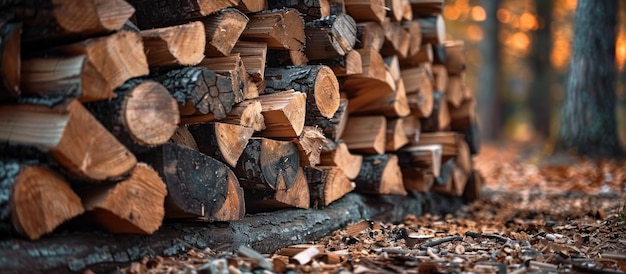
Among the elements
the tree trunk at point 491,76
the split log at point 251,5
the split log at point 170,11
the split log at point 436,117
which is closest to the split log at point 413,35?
the split log at point 436,117

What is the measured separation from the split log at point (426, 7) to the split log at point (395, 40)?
51 cm

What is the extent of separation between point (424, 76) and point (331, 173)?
1.63m

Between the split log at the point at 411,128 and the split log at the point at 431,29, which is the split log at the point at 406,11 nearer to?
the split log at the point at 431,29

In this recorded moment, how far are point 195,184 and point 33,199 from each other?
78 centimetres

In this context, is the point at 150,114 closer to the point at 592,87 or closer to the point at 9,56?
the point at 9,56

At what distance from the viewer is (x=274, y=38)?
370 centimetres

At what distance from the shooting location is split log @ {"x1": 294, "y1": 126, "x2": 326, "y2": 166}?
3809 mm

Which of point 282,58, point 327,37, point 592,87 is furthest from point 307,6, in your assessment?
point 592,87

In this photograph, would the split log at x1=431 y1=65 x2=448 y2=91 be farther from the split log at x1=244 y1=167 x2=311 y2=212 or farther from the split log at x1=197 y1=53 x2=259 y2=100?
the split log at x1=197 y1=53 x2=259 y2=100

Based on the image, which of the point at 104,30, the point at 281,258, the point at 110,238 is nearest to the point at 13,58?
the point at 104,30

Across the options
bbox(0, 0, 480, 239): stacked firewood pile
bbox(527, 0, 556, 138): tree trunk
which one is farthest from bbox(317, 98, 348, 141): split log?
bbox(527, 0, 556, 138): tree trunk

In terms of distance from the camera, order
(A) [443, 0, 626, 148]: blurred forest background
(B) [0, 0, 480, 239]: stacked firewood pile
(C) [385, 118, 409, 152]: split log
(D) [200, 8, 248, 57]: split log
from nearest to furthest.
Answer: (B) [0, 0, 480, 239]: stacked firewood pile, (D) [200, 8, 248, 57]: split log, (C) [385, 118, 409, 152]: split log, (A) [443, 0, 626, 148]: blurred forest background

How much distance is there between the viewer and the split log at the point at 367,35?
4.45 m

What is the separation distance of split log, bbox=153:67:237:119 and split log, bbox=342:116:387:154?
1750 millimetres
